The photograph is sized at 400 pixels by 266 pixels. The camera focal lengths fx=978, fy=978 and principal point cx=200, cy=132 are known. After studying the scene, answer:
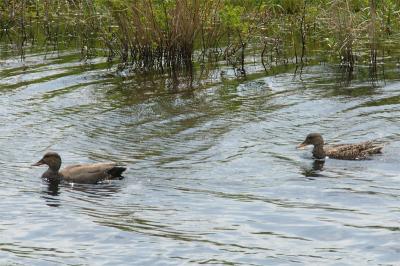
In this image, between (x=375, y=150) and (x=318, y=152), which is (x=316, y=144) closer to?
(x=318, y=152)

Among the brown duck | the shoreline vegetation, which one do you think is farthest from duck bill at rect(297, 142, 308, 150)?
the shoreline vegetation

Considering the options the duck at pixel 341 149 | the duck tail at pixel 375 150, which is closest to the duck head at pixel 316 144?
the duck at pixel 341 149

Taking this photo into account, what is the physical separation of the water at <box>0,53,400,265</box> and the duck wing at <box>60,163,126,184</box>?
130 millimetres

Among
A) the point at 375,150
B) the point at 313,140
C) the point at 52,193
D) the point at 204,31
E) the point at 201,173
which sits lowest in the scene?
the point at 52,193

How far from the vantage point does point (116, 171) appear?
13961mm

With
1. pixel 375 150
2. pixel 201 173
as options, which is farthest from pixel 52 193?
pixel 375 150

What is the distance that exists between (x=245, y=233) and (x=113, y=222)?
166 centimetres

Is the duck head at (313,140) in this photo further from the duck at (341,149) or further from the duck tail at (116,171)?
the duck tail at (116,171)

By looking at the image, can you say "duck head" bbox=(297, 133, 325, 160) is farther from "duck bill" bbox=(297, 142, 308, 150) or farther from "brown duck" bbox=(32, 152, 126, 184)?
"brown duck" bbox=(32, 152, 126, 184)

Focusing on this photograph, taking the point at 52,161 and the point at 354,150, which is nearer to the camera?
the point at 52,161

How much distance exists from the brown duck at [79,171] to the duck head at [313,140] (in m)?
3.05

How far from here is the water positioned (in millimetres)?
10914

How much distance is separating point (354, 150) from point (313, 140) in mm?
771

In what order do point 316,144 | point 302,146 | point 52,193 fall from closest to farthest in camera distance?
point 52,193 → point 316,144 → point 302,146
